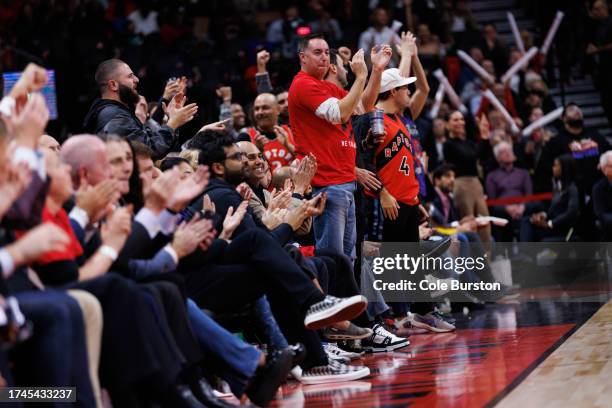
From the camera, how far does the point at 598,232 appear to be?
10484 millimetres

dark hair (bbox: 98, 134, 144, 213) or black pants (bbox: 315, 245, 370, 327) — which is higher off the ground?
dark hair (bbox: 98, 134, 144, 213)

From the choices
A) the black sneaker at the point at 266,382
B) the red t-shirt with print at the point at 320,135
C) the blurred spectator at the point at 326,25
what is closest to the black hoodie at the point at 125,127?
the red t-shirt with print at the point at 320,135

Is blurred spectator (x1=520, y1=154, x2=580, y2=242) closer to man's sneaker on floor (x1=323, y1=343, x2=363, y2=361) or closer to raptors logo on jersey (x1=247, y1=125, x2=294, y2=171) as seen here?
raptors logo on jersey (x1=247, y1=125, x2=294, y2=171)

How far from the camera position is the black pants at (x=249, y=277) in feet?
16.1

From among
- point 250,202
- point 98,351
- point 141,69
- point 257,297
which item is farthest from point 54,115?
point 98,351

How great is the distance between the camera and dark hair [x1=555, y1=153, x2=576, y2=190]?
10.7 m

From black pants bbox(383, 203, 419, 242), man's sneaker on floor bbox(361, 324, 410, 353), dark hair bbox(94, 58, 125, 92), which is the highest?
dark hair bbox(94, 58, 125, 92)

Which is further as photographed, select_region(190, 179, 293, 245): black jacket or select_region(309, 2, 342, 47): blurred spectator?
select_region(309, 2, 342, 47): blurred spectator

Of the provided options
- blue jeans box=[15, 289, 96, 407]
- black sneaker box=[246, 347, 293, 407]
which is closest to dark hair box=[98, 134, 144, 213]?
black sneaker box=[246, 347, 293, 407]

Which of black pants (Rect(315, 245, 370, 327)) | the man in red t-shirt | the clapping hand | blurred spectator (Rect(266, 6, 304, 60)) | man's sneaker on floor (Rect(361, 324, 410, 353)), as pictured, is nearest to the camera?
the clapping hand

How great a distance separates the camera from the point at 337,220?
627cm

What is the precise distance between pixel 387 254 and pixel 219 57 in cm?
628

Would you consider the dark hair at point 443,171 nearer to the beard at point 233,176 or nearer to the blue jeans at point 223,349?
the beard at point 233,176

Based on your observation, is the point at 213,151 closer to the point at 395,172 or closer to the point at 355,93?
the point at 355,93
